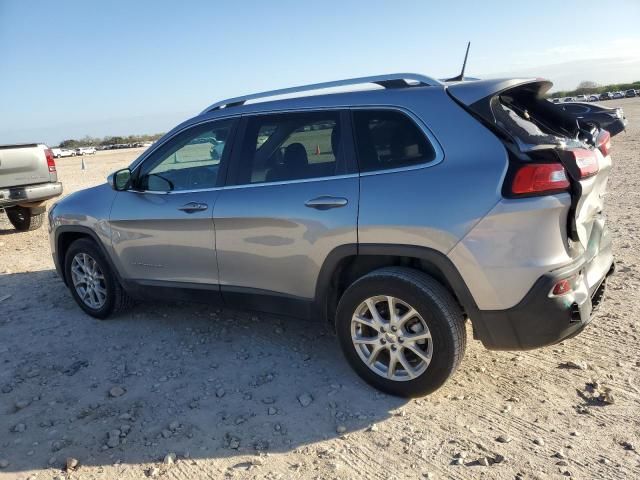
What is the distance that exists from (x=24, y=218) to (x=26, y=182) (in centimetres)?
95

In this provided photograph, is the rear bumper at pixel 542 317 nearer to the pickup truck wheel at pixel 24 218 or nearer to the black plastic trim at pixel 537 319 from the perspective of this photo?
the black plastic trim at pixel 537 319

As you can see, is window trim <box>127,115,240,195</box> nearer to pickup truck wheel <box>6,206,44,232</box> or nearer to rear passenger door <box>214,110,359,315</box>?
rear passenger door <box>214,110,359,315</box>

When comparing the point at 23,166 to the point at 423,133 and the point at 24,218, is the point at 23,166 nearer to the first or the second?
the point at 24,218

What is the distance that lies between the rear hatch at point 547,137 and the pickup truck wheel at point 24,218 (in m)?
8.54

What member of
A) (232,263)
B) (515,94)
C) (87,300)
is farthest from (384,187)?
(87,300)

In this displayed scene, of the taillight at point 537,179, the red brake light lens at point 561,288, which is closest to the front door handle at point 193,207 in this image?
the taillight at point 537,179

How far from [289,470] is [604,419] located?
1.76 m

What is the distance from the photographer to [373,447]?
2.89 meters

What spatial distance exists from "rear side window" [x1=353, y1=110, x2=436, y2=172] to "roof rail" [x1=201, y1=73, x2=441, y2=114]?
0.23 metres

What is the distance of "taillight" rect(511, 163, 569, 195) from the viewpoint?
2.76 m

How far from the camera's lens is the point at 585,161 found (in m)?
2.90

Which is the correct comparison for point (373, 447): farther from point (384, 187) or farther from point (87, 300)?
point (87, 300)

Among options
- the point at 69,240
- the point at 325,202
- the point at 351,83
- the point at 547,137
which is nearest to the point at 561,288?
the point at 547,137

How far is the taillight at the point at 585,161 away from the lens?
2838mm
